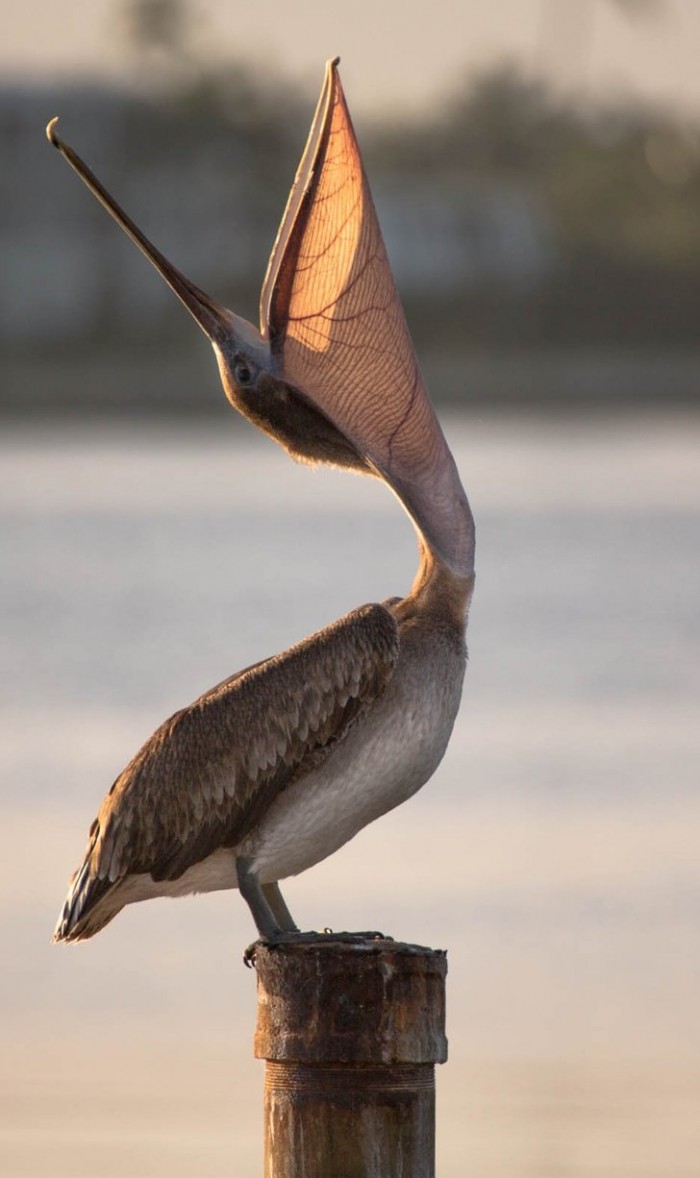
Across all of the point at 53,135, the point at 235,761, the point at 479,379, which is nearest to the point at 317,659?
the point at 235,761

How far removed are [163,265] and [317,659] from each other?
0.82 m

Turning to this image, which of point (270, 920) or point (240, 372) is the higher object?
point (240, 372)

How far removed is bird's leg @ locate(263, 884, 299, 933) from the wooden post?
88 centimetres

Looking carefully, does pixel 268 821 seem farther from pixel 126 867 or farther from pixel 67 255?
pixel 67 255

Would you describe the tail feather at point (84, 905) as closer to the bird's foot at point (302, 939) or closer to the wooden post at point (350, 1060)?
the bird's foot at point (302, 939)

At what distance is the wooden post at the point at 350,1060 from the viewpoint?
501 centimetres

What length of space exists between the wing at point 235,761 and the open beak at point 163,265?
2.22ft

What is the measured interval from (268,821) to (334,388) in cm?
87

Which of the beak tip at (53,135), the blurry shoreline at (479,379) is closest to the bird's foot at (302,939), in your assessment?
the beak tip at (53,135)

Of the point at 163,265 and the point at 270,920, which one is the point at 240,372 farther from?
the point at 270,920

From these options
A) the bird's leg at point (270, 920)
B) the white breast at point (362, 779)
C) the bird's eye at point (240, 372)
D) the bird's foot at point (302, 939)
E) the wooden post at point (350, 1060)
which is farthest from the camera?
the bird's eye at point (240, 372)

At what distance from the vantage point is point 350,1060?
501cm

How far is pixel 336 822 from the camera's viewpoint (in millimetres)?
5836

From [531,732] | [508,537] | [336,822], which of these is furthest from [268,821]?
[508,537]
